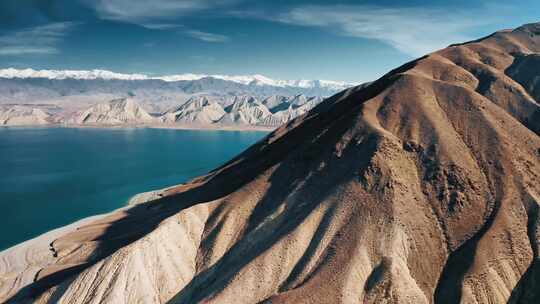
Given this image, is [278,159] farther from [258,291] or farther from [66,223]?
[66,223]

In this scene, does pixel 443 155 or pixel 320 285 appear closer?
pixel 320 285

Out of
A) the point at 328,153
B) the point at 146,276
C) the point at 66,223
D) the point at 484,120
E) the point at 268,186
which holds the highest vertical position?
the point at 484,120

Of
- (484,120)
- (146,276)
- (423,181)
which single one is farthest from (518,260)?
(146,276)

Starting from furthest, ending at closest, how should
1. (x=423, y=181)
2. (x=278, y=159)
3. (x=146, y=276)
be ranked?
(x=278, y=159)
(x=423, y=181)
(x=146, y=276)

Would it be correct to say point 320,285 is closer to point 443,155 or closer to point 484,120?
point 443,155

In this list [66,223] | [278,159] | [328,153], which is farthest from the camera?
[66,223]

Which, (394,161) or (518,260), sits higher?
(394,161)
